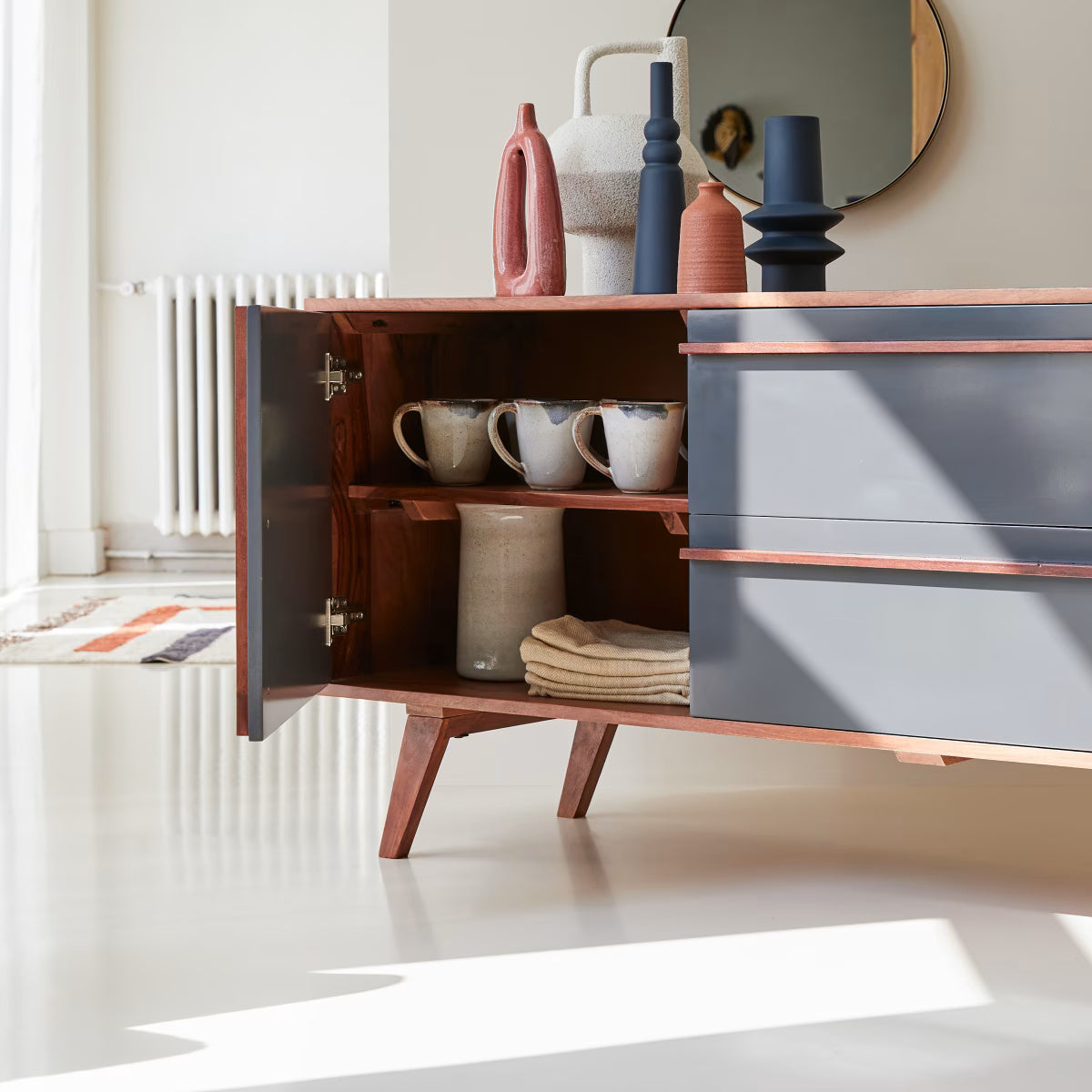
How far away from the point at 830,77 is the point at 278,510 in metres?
1.03

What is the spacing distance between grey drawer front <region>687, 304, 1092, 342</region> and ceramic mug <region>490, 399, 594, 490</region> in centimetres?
24

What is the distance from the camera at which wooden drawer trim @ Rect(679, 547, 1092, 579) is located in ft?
4.26

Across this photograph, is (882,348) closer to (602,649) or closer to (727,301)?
(727,301)

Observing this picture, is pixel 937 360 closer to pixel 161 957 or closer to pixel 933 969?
pixel 933 969

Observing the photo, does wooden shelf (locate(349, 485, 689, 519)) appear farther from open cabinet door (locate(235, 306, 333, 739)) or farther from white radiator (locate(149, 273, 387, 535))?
white radiator (locate(149, 273, 387, 535))

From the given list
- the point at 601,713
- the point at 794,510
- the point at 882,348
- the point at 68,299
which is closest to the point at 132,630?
the point at 68,299

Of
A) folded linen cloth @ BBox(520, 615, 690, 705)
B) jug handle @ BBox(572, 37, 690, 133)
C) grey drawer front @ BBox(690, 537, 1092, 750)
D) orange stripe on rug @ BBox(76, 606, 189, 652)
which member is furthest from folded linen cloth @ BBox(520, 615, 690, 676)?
orange stripe on rug @ BBox(76, 606, 189, 652)

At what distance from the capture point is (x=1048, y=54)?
1912 mm

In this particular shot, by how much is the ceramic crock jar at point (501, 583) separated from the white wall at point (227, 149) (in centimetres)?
302

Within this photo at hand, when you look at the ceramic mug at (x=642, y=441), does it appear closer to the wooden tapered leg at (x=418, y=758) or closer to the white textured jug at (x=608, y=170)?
the white textured jug at (x=608, y=170)

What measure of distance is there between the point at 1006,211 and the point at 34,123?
3477 mm

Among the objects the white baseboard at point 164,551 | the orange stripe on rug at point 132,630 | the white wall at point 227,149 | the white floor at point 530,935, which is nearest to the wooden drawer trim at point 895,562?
the white floor at point 530,935

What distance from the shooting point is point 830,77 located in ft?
6.36

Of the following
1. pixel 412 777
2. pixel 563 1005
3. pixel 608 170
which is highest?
pixel 608 170
